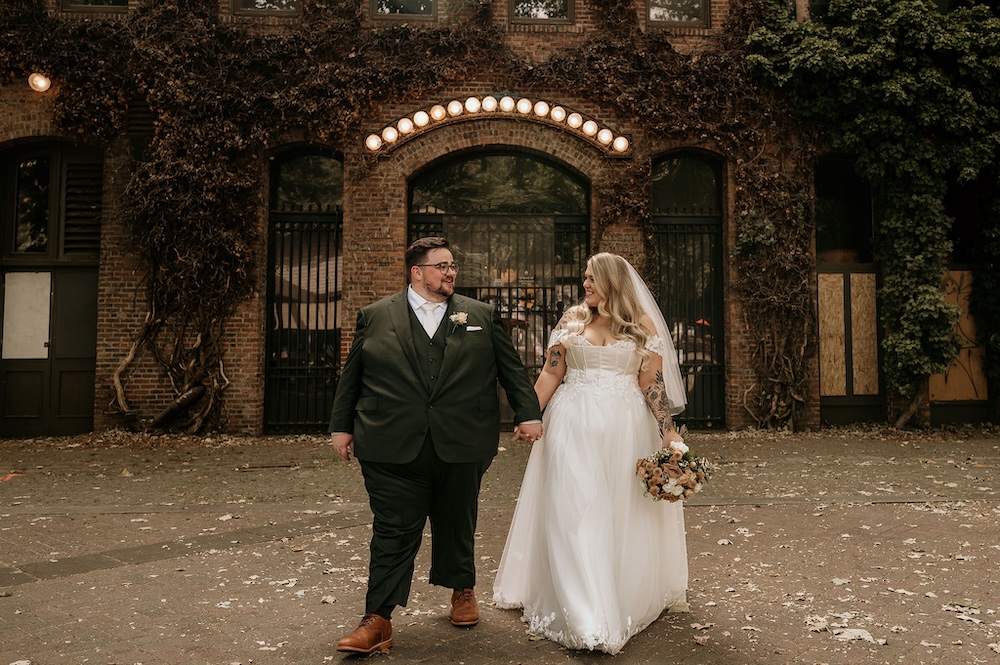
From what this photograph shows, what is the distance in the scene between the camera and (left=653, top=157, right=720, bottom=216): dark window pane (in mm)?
11609

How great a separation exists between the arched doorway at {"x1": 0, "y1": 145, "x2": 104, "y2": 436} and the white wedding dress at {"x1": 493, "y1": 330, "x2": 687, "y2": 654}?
9.53 m

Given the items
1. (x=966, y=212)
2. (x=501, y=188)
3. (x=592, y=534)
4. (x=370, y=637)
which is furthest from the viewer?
(x=966, y=212)

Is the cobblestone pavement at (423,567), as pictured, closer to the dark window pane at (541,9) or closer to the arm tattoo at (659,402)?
the arm tattoo at (659,402)

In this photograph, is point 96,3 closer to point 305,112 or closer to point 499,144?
→ point 305,112

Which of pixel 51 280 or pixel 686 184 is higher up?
pixel 686 184

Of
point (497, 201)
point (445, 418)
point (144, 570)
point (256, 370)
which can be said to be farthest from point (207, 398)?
point (445, 418)

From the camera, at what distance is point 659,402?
415 centimetres

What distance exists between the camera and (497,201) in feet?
37.7

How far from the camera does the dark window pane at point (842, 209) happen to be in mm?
11828

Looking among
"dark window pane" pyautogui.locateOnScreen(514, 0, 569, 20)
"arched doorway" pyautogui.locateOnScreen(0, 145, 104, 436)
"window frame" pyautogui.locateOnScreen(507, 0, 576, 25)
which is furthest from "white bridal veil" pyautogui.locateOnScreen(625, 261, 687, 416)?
"arched doorway" pyautogui.locateOnScreen(0, 145, 104, 436)

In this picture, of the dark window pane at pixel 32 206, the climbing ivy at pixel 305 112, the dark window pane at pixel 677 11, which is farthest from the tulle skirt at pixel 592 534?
the dark window pane at pixel 32 206

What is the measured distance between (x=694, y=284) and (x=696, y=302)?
288mm

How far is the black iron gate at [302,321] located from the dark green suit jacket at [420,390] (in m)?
7.49

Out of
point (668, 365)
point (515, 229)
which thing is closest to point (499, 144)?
point (515, 229)
